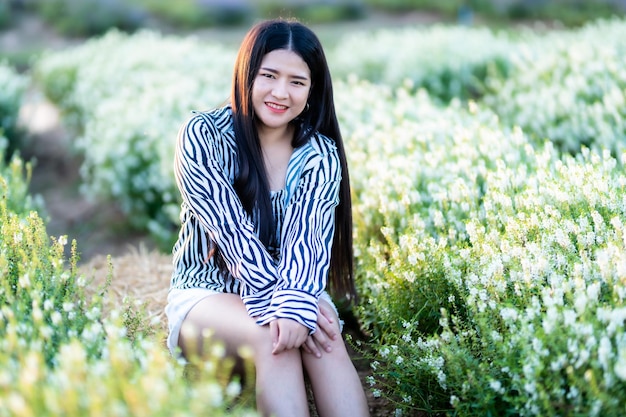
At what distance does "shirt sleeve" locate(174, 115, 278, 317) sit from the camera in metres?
2.80

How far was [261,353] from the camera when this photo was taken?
2.61 m

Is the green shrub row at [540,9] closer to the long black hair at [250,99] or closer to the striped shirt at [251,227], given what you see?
the long black hair at [250,99]

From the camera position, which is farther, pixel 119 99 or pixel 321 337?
pixel 119 99

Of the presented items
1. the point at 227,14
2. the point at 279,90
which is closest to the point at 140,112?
the point at 279,90

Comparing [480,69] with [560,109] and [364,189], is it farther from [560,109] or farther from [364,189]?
[364,189]

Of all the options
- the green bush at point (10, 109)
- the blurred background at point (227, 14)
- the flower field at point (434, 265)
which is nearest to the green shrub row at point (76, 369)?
the flower field at point (434, 265)

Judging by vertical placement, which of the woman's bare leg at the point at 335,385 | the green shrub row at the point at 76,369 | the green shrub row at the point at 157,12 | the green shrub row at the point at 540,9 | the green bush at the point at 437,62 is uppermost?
the green shrub row at the point at 157,12

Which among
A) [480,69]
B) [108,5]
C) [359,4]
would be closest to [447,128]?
[480,69]

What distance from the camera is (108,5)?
16469mm

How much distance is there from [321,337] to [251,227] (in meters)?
0.54

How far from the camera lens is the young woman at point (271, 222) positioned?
2.64 meters

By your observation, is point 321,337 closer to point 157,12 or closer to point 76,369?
point 76,369

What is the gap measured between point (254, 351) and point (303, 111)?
119 cm

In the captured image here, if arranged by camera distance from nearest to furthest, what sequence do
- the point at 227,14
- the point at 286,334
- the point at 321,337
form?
1. the point at 286,334
2. the point at 321,337
3. the point at 227,14
